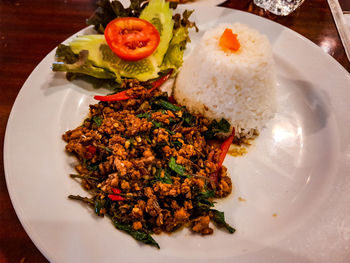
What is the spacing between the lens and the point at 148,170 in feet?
6.68

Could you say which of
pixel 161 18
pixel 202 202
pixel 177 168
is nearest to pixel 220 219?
pixel 202 202

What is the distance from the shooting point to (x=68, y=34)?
142 inches

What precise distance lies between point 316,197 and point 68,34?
355cm

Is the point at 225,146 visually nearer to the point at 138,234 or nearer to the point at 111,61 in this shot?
the point at 138,234

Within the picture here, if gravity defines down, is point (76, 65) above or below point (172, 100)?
above

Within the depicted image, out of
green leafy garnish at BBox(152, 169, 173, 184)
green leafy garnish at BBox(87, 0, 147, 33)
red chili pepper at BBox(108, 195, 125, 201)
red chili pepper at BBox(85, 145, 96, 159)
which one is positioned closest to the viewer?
red chili pepper at BBox(108, 195, 125, 201)

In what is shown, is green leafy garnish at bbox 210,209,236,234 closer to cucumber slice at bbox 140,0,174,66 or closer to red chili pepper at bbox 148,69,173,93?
red chili pepper at bbox 148,69,173,93

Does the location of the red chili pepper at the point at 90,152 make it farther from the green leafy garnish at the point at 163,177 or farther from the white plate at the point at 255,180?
the green leafy garnish at the point at 163,177

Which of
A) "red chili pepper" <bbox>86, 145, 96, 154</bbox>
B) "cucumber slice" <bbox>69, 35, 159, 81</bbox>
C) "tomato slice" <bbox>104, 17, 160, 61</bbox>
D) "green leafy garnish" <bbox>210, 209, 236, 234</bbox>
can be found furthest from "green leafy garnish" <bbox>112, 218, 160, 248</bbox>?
"tomato slice" <bbox>104, 17, 160, 61</bbox>

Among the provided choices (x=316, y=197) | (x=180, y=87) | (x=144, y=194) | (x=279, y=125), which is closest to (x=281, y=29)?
(x=279, y=125)

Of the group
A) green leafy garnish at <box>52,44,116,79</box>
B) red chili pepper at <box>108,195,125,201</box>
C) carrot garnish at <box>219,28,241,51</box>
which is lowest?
red chili pepper at <box>108,195,125,201</box>

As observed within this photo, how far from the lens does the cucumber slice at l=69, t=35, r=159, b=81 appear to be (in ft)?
9.45

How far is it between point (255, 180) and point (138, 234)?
1142 millimetres

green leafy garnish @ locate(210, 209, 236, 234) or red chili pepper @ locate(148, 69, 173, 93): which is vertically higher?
red chili pepper @ locate(148, 69, 173, 93)
